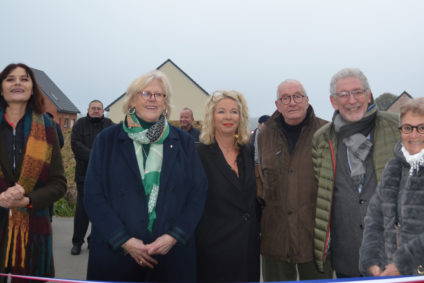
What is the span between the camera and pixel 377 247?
2205mm

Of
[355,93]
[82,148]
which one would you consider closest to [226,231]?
[355,93]

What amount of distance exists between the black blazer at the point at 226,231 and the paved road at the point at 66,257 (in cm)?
239

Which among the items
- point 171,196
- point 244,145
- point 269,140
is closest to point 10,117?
point 171,196

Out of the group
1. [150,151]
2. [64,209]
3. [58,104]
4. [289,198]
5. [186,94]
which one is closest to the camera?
[150,151]

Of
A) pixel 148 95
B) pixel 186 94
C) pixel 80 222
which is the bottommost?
pixel 80 222

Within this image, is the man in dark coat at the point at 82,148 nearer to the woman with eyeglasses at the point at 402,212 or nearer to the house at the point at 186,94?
the woman with eyeglasses at the point at 402,212

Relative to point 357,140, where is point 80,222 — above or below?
below

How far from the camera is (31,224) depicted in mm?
2939

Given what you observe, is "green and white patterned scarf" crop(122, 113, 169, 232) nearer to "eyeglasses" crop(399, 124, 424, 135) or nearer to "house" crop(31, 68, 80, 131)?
"eyeglasses" crop(399, 124, 424, 135)

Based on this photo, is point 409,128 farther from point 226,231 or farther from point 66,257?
point 66,257

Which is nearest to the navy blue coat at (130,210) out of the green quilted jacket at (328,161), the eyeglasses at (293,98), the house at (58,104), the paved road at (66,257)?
the green quilted jacket at (328,161)

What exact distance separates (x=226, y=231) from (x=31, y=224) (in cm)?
160

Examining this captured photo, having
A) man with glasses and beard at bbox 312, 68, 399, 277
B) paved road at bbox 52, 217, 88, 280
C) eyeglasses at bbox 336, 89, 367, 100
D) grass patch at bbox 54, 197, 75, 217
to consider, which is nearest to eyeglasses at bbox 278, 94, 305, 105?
man with glasses and beard at bbox 312, 68, 399, 277

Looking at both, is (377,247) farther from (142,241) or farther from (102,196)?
(102,196)
